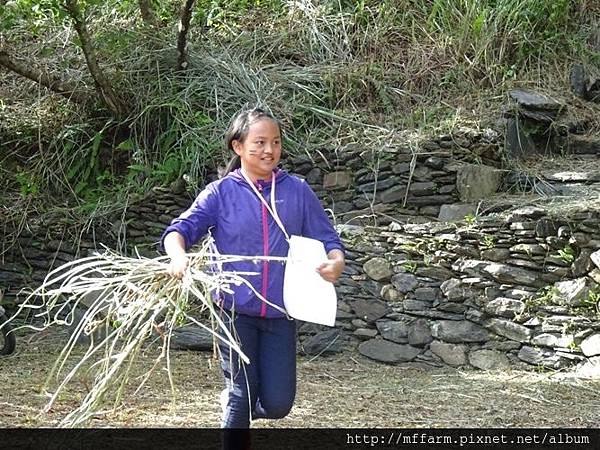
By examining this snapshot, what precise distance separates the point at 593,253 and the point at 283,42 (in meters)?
3.89

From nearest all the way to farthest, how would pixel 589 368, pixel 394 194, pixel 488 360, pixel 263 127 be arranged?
1. pixel 263 127
2. pixel 589 368
3. pixel 488 360
4. pixel 394 194

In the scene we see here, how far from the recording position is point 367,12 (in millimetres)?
8516

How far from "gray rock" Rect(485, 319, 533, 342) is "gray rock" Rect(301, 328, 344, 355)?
3.50 ft

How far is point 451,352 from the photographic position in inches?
236

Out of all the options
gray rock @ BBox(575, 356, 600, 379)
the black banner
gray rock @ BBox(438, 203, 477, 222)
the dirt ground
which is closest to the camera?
the black banner

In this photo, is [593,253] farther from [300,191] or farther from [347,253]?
[300,191]

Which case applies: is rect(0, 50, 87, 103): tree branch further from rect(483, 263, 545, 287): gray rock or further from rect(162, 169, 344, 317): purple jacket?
rect(162, 169, 344, 317): purple jacket

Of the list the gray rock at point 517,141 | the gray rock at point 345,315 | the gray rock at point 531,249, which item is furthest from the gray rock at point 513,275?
the gray rock at point 517,141

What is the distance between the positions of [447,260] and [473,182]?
90cm

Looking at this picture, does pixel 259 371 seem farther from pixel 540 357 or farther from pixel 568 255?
pixel 568 255

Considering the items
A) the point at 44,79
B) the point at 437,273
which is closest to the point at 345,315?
the point at 437,273

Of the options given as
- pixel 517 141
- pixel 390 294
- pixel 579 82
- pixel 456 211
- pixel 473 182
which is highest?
pixel 579 82

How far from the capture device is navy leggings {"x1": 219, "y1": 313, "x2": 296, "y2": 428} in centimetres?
304

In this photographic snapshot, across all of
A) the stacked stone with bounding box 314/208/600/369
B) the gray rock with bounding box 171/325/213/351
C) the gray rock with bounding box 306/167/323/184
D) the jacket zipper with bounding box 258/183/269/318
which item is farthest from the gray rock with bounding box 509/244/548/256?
the jacket zipper with bounding box 258/183/269/318
